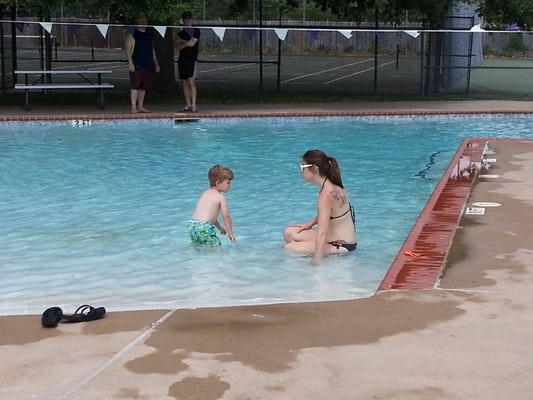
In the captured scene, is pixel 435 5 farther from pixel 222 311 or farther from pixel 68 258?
pixel 222 311

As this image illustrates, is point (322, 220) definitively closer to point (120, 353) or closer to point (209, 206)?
point (209, 206)

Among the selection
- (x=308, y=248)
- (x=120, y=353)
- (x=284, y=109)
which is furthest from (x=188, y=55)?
(x=120, y=353)

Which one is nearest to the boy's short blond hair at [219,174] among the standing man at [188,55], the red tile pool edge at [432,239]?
the red tile pool edge at [432,239]

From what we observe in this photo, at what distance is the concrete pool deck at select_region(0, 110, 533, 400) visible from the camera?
3.84 m

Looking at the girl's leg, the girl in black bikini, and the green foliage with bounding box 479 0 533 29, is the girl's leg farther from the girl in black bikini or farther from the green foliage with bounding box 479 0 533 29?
the green foliage with bounding box 479 0 533 29

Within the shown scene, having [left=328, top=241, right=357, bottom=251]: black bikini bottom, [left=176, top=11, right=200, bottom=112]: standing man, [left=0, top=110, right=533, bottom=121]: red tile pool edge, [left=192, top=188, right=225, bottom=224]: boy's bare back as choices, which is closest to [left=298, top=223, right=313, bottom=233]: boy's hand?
[left=328, top=241, right=357, bottom=251]: black bikini bottom

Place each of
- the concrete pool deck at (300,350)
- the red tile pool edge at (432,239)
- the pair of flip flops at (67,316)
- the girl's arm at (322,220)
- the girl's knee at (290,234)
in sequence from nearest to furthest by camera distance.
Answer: the concrete pool deck at (300,350), the pair of flip flops at (67,316), the red tile pool edge at (432,239), the girl's arm at (322,220), the girl's knee at (290,234)

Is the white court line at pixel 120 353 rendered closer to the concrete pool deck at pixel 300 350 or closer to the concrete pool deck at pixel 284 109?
the concrete pool deck at pixel 300 350

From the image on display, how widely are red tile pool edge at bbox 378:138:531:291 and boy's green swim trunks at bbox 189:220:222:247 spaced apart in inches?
66.2

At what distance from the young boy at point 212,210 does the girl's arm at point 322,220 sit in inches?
36.6

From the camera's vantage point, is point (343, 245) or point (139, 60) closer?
point (343, 245)

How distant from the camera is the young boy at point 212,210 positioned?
283 inches

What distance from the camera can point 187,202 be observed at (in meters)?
9.90

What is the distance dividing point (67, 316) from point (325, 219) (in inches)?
95.1
